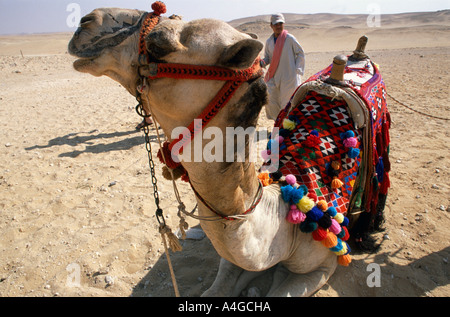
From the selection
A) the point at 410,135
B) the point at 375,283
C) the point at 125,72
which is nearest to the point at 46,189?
the point at 125,72

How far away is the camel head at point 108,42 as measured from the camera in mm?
1229

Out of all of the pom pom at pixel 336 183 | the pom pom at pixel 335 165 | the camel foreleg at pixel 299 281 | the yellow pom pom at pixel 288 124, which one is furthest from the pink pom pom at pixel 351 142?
the camel foreleg at pixel 299 281

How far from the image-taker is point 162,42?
1.23 meters

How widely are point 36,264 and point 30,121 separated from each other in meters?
5.57

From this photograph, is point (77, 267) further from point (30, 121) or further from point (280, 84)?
point (30, 121)

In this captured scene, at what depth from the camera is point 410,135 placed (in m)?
5.73

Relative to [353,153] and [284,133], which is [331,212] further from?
[284,133]

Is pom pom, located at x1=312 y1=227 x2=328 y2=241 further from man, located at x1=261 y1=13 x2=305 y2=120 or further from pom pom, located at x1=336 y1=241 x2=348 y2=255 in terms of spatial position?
man, located at x1=261 y1=13 x2=305 y2=120

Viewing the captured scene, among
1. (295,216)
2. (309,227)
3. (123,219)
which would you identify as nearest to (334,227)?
(309,227)

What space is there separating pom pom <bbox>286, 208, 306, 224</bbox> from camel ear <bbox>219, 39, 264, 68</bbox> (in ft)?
4.04

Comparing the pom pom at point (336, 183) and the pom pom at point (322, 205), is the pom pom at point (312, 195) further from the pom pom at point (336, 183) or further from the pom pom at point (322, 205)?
the pom pom at point (336, 183)

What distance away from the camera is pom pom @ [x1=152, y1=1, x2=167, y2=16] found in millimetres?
1333

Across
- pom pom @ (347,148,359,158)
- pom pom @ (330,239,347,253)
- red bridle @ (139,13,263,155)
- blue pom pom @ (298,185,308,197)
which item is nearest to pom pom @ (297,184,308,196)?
blue pom pom @ (298,185,308,197)

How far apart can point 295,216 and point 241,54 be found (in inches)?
50.3
